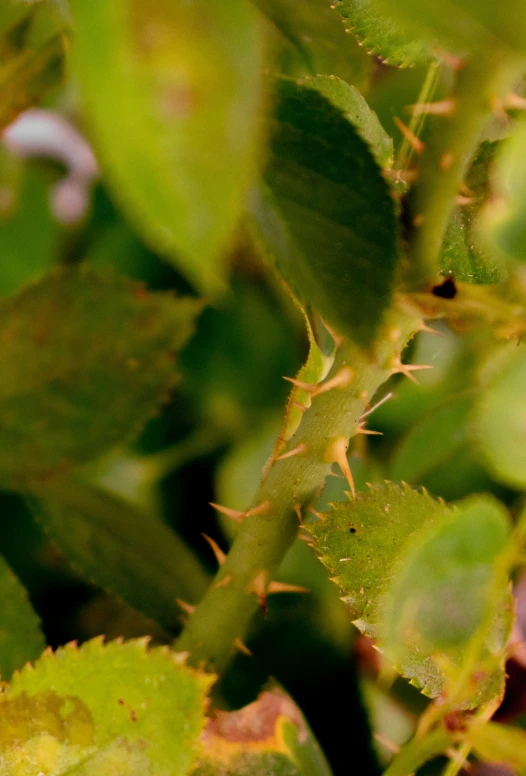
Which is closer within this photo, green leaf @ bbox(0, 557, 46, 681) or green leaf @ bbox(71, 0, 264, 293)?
green leaf @ bbox(71, 0, 264, 293)

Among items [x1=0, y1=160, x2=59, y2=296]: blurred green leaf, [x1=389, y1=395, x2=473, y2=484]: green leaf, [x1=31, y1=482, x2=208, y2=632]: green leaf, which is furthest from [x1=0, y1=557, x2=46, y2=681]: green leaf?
[x1=0, y1=160, x2=59, y2=296]: blurred green leaf

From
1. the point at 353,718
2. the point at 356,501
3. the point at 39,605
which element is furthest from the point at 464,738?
the point at 39,605

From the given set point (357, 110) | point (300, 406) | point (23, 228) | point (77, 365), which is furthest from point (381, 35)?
point (23, 228)

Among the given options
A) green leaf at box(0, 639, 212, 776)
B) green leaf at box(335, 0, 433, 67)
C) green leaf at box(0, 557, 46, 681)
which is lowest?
green leaf at box(0, 557, 46, 681)

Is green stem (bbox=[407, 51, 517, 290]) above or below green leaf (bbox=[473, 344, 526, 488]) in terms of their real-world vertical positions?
above

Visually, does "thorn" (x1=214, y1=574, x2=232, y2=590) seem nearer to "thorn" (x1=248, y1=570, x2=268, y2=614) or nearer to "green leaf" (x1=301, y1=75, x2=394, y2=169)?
"thorn" (x1=248, y1=570, x2=268, y2=614)

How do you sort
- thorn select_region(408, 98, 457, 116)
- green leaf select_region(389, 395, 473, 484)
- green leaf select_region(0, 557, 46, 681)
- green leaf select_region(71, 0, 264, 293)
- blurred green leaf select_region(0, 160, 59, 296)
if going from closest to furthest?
1. green leaf select_region(71, 0, 264, 293)
2. thorn select_region(408, 98, 457, 116)
3. green leaf select_region(0, 557, 46, 681)
4. green leaf select_region(389, 395, 473, 484)
5. blurred green leaf select_region(0, 160, 59, 296)

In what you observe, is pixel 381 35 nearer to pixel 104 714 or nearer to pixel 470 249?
pixel 470 249
